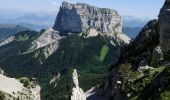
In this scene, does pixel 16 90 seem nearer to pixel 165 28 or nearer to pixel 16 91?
pixel 16 91

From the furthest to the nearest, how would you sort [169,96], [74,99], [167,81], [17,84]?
[17,84]
[167,81]
[169,96]
[74,99]

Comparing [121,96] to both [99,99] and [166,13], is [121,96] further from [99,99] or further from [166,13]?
[99,99]

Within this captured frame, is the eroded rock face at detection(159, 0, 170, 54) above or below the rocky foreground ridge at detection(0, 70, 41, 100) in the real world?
above

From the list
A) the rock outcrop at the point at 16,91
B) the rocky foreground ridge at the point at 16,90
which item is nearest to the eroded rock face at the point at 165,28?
the rocky foreground ridge at the point at 16,90

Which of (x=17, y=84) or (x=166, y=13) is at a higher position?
Answer: (x=166, y=13)

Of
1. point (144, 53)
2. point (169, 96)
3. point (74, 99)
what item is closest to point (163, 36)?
point (169, 96)

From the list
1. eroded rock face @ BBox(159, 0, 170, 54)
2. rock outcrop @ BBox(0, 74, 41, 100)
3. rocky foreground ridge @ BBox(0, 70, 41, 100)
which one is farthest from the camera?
rock outcrop @ BBox(0, 74, 41, 100)

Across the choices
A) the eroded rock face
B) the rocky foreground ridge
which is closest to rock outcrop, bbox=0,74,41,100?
the rocky foreground ridge

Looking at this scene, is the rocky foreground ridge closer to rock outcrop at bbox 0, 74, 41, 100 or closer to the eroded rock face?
rock outcrop at bbox 0, 74, 41, 100
